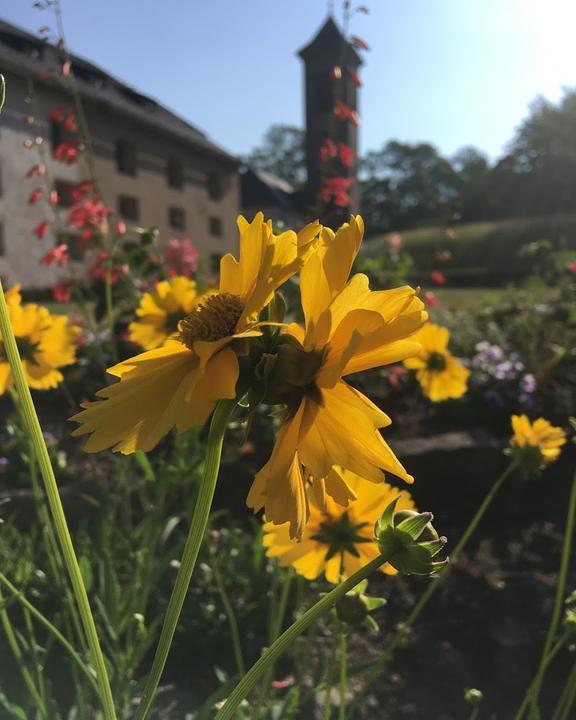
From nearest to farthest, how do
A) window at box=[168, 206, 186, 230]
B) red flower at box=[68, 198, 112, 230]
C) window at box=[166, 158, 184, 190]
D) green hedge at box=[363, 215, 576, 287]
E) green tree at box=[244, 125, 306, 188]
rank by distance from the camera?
red flower at box=[68, 198, 112, 230], green hedge at box=[363, 215, 576, 287], window at box=[168, 206, 186, 230], window at box=[166, 158, 184, 190], green tree at box=[244, 125, 306, 188]

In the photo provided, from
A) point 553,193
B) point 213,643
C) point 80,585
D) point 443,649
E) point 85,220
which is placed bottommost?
point 443,649

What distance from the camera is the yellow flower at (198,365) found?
0.43 m

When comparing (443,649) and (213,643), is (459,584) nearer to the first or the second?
(443,649)

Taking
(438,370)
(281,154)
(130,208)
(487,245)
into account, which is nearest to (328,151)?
(438,370)

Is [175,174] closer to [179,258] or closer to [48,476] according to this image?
[179,258]

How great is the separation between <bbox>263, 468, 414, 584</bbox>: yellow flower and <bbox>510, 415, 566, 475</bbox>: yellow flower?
1.08 ft

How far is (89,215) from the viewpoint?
229cm

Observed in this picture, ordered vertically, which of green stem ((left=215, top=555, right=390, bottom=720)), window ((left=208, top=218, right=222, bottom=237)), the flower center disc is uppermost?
window ((left=208, top=218, right=222, bottom=237))

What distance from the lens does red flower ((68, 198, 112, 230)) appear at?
229 cm

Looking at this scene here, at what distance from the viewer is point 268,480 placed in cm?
A: 43

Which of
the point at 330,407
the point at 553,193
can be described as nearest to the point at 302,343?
the point at 330,407

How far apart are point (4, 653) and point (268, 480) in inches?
58.9

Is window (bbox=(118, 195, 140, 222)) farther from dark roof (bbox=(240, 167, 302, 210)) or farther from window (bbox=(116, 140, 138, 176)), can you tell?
dark roof (bbox=(240, 167, 302, 210))

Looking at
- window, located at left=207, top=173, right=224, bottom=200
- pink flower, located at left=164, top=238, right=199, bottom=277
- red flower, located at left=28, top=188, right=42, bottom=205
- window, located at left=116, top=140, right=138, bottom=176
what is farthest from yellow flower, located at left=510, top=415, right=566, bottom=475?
window, located at left=207, top=173, right=224, bottom=200
